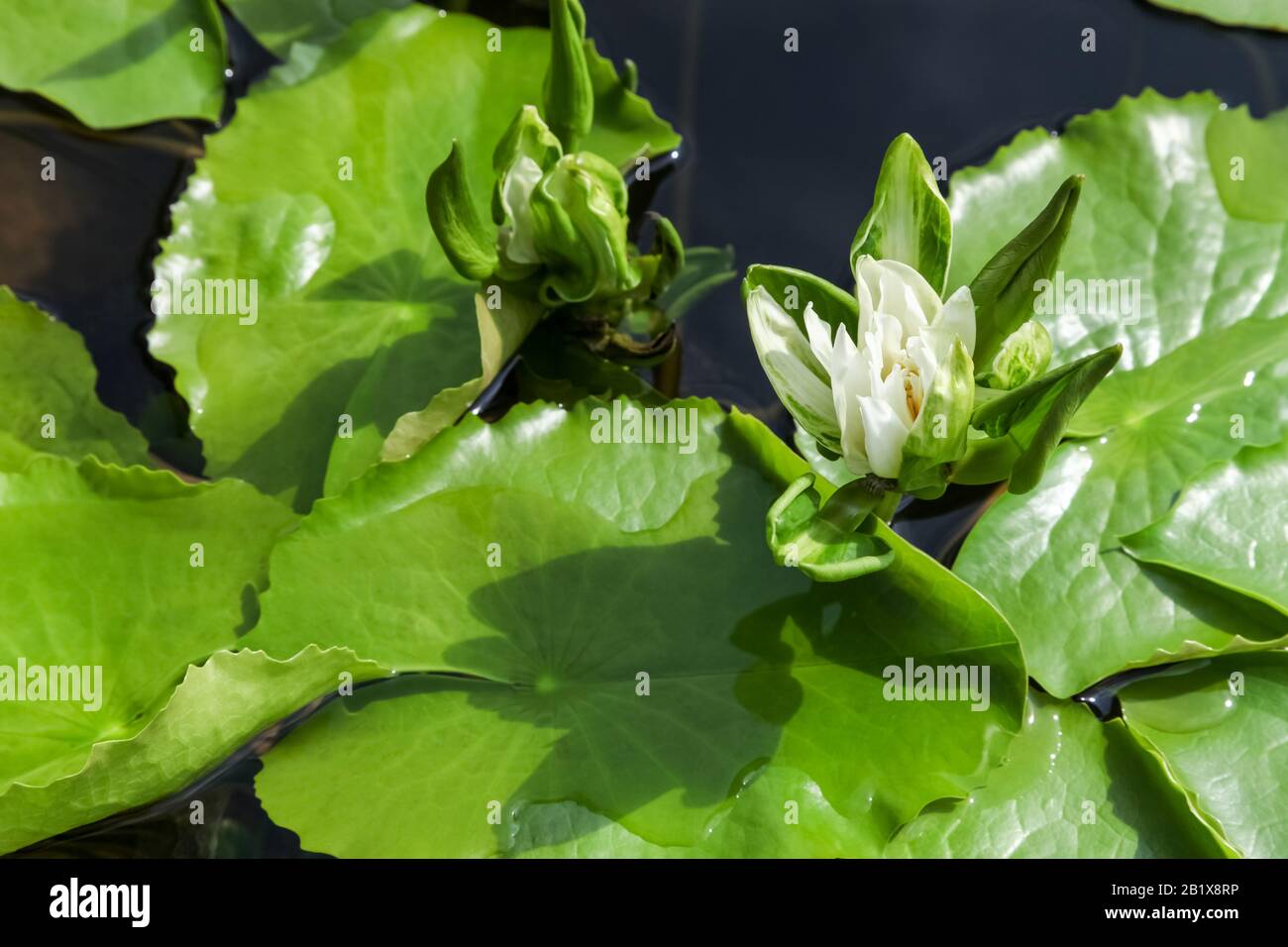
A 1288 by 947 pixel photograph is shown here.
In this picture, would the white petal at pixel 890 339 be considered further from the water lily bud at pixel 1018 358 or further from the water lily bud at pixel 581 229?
the water lily bud at pixel 581 229

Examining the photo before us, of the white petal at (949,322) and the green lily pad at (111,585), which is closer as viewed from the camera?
the white petal at (949,322)

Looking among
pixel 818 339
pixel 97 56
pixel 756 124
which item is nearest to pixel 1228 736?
pixel 818 339

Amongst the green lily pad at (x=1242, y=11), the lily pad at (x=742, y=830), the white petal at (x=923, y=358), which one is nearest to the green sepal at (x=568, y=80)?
the white petal at (x=923, y=358)

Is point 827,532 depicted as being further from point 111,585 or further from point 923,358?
point 111,585

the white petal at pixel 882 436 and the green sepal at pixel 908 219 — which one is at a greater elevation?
the green sepal at pixel 908 219
